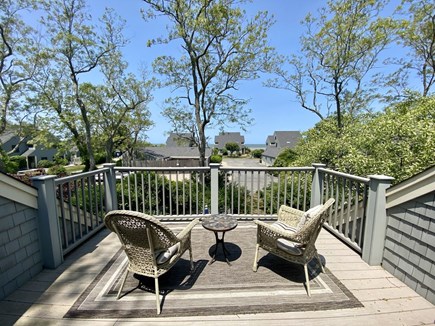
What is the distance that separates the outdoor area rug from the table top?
476mm

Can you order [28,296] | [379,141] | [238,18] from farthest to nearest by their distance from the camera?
[238,18]
[379,141]
[28,296]

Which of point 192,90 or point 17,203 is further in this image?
point 192,90

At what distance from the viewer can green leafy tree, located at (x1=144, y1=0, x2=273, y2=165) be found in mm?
8773

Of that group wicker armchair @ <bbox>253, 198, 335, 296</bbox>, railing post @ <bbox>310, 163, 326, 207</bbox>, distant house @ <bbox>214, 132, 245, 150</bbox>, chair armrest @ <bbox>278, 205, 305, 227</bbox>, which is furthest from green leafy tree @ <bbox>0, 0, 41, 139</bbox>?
distant house @ <bbox>214, 132, 245, 150</bbox>

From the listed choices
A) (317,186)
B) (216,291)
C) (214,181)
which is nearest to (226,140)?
(317,186)

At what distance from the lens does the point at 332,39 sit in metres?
9.22

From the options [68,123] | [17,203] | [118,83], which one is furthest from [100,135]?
[17,203]

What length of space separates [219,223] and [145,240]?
0.95 metres

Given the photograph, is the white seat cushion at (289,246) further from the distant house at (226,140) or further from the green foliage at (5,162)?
the distant house at (226,140)

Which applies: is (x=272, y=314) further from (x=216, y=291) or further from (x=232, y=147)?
(x=232, y=147)

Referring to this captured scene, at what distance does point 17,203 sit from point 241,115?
1115cm

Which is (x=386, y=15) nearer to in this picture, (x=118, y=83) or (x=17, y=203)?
(x=17, y=203)

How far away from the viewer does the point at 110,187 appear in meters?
3.66

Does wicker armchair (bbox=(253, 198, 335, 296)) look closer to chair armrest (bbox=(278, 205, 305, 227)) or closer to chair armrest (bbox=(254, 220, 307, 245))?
chair armrest (bbox=(254, 220, 307, 245))
